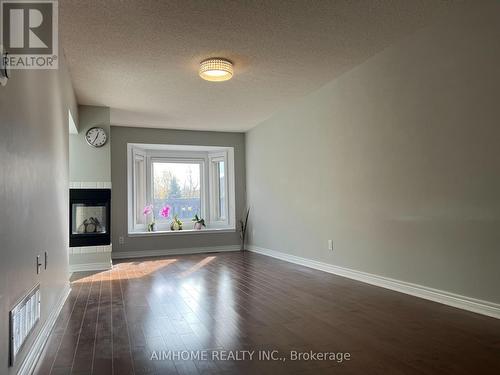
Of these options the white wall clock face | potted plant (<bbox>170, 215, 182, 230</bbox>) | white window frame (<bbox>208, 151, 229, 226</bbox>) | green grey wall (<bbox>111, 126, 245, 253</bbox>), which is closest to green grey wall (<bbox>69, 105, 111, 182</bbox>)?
the white wall clock face

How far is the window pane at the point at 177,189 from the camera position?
768 centimetres

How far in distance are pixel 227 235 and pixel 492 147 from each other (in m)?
5.28

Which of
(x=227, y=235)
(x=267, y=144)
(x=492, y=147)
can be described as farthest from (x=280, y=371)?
(x=227, y=235)

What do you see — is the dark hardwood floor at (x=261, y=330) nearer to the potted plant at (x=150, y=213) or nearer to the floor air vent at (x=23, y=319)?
the floor air vent at (x=23, y=319)

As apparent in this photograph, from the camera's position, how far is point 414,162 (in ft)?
11.5

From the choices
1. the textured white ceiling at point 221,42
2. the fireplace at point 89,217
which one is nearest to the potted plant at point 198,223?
the fireplace at point 89,217

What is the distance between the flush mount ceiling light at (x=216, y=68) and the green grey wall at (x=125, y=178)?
3261 mm

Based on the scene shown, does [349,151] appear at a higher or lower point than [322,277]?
higher

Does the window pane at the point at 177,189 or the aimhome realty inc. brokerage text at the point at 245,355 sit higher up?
the window pane at the point at 177,189

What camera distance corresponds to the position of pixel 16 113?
1.95m

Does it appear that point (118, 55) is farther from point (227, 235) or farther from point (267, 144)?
point (227, 235)

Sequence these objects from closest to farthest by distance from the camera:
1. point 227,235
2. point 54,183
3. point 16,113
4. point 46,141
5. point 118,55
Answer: point 16,113 < point 46,141 < point 54,183 < point 118,55 < point 227,235

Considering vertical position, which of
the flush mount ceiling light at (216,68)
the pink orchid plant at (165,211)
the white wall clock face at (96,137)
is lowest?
the pink orchid plant at (165,211)

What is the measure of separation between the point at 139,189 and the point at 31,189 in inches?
204
